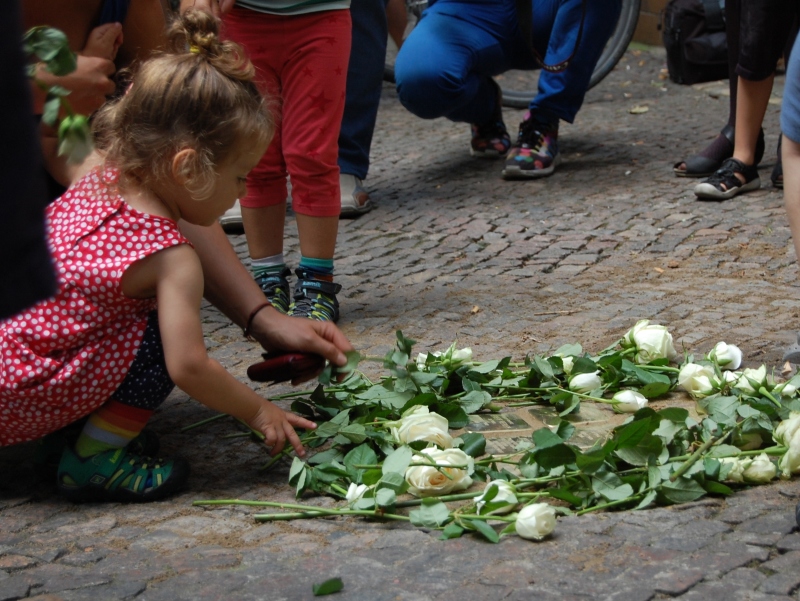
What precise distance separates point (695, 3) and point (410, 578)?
19.8 ft

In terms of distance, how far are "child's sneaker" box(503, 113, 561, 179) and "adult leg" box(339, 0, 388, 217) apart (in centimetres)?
82

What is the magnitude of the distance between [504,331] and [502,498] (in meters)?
1.39

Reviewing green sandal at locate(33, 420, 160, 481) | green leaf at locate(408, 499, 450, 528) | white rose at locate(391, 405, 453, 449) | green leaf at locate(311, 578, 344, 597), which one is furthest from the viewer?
green sandal at locate(33, 420, 160, 481)

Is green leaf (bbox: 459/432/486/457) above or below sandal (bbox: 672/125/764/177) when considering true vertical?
above

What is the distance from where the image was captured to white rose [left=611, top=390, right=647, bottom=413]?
2.54 metres

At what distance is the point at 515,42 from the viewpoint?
5582 millimetres

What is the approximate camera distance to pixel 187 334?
209cm

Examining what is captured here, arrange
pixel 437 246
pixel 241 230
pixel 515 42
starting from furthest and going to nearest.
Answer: pixel 515 42, pixel 241 230, pixel 437 246

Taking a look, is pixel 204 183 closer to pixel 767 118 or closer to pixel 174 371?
pixel 174 371

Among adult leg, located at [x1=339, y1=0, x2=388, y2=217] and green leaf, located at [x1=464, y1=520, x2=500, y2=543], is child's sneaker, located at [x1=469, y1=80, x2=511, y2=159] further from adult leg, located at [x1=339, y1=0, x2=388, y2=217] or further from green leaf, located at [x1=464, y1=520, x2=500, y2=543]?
green leaf, located at [x1=464, y1=520, x2=500, y2=543]

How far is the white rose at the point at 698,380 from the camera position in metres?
2.56

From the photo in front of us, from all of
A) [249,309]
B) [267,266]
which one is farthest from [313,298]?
[249,309]

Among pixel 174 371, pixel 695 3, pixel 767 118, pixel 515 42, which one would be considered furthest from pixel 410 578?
pixel 695 3

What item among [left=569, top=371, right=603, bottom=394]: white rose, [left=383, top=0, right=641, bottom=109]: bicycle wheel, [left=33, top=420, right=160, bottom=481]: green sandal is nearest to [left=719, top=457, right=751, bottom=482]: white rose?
[left=569, top=371, right=603, bottom=394]: white rose
